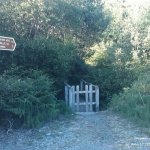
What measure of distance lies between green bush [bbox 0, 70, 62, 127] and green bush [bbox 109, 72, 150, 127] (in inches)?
93.0

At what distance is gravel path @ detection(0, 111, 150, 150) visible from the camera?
8578 mm

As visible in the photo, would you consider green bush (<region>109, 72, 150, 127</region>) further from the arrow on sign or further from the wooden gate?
the arrow on sign

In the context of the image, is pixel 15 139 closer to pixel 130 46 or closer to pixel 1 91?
pixel 1 91

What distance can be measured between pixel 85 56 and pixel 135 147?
12.1 metres

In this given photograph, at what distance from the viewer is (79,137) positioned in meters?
9.29

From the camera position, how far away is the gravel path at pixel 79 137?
8.58 meters

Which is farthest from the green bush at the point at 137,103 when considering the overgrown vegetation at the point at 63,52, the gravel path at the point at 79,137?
the gravel path at the point at 79,137

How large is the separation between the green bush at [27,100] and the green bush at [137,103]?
2.36 metres

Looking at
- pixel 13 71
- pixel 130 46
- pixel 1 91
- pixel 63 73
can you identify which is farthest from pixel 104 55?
pixel 1 91

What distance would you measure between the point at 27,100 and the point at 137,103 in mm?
3931

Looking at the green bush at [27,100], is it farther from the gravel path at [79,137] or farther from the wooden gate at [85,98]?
the wooden gate at [85,98]

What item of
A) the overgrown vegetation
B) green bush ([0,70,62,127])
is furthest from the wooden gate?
green bush ([0,70,62,127])

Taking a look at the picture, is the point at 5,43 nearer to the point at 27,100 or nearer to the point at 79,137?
the point at 27,100

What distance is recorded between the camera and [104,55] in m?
18.3
